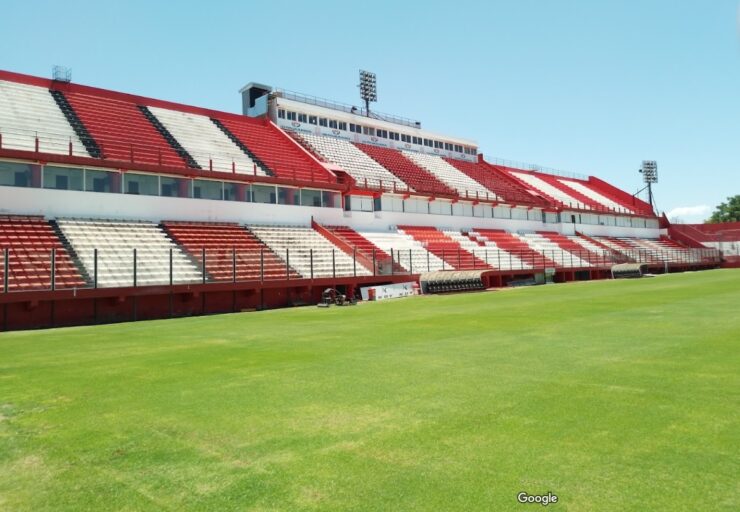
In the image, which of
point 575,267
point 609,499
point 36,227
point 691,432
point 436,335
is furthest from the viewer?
point 575,267

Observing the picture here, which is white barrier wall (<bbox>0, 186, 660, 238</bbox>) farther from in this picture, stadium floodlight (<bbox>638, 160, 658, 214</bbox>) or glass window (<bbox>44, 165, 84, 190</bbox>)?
stadium floodlight (<bbox>638, 160, 658, 214</bbox>)

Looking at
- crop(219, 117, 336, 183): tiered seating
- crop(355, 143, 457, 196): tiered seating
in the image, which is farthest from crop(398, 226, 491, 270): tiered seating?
crop(219, 117, 336, 183): tiered seating

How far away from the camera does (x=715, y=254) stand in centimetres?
6169

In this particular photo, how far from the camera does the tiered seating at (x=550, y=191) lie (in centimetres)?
5894

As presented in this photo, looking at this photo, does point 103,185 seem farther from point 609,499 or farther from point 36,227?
point 609,499

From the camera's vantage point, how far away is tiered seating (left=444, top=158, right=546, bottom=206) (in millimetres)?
51844

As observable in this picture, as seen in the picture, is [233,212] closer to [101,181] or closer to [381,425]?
[101,181]

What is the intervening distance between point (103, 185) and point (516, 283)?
2665 cm

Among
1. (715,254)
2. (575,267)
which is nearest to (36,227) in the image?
(575,267)

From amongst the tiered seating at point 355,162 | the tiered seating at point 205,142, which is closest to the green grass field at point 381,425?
the tiered seating at point 205,142

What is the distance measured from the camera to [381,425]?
16.8 ft

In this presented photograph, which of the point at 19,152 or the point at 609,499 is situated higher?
the point at 19,152

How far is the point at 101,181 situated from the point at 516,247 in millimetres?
32376

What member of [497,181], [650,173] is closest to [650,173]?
[650,173]
